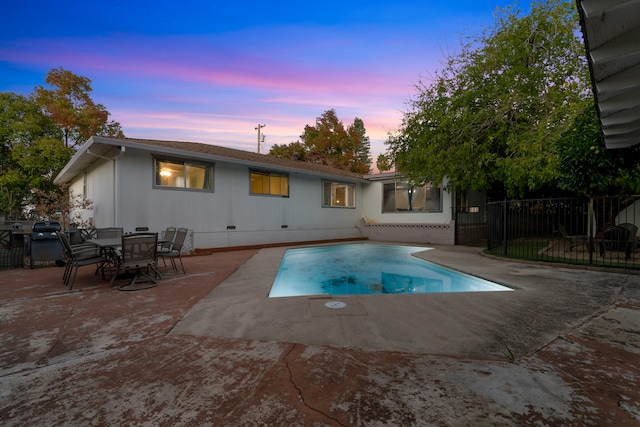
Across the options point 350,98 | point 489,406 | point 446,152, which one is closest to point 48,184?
point 350,98

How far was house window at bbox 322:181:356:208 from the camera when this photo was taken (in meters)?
14.8

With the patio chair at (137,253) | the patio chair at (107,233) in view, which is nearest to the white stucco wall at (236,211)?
the patio chair at (107,233)

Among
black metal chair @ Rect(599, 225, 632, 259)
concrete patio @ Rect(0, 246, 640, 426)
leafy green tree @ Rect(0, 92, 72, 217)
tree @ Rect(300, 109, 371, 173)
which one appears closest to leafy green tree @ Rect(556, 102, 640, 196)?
concrete patio @ Rect(0, 246, 640, 426)

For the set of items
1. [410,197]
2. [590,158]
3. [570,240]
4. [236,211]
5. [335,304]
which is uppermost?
[590,158]

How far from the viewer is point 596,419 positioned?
64.7 inches

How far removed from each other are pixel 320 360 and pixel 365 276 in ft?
16.9

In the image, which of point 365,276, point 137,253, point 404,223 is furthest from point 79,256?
point 404,223

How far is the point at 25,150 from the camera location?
17969mm

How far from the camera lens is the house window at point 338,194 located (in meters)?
14.8

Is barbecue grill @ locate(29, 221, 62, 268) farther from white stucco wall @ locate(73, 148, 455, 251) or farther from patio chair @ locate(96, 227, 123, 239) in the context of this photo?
white stucco wall @ locate(73, 148, 455, 251)

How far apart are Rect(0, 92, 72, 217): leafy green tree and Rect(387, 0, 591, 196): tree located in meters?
22.6

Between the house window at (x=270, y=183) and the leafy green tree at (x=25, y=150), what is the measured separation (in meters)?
15.9

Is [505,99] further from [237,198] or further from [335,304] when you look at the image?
[237,198]

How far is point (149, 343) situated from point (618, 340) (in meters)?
4.72
